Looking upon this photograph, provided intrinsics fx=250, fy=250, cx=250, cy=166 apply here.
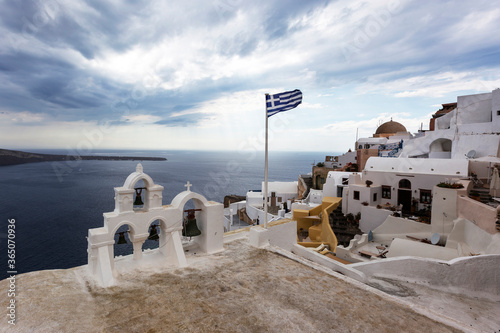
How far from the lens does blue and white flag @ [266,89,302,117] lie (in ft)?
34.7

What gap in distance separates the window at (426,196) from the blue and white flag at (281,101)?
19.3 m

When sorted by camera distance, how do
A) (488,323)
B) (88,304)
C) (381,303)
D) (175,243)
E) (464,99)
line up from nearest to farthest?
(88,304) → (381,303) → (488,323) → (175,243) → (464,99)

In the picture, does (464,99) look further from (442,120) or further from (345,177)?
(345,177)

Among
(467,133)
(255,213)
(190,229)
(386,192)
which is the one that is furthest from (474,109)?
(190,229)

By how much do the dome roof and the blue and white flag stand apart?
47.6 m

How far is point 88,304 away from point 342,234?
22.1m

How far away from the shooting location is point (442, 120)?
31750mm

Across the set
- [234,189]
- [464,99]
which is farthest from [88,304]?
[234,189]

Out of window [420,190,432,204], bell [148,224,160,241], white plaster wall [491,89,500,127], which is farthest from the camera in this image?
white plaster wall [491,89,500,127]

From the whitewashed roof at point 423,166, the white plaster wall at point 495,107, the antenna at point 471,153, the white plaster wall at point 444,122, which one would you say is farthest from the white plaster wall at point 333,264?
the white plaster wall at point 444,122

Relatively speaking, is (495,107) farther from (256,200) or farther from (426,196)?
(256,200)

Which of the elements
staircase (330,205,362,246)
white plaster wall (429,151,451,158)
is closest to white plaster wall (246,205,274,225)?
staircase (330,205,362,246)

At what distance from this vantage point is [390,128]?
166ft

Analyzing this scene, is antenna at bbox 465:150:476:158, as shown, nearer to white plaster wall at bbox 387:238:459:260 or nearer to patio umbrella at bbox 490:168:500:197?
patio umbrella at bbox 490:168:500:197
